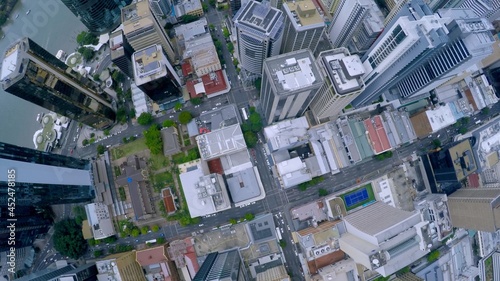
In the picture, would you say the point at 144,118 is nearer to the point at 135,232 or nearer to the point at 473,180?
the point at 135,232

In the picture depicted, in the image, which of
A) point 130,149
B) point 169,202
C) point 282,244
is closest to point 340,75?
point 282,244

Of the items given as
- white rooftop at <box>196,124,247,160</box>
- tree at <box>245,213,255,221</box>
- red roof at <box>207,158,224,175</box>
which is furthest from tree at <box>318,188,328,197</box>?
red roof at <box>207,158,224,175</box>

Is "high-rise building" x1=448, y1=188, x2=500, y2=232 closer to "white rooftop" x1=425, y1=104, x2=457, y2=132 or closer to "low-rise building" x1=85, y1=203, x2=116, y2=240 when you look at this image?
"white rooftop" x1=425, y1=104, x2=457, y2=132

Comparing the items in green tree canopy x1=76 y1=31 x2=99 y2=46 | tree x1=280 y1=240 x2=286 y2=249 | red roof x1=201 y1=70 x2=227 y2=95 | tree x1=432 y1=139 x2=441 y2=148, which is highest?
green tree canopy x1=76 y1=31 x2=99 y2=46

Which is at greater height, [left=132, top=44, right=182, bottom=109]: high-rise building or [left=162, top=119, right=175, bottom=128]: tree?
[left=132, top=44, right=182, bottom=109]: high-rise building

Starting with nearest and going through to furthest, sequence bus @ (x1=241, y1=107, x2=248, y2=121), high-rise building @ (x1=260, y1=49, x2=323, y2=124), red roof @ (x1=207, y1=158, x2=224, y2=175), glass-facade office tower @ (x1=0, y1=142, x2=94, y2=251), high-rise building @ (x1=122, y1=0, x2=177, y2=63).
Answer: glass-facade office tower @ (x1=0, y1=142, x2=94, y2=251), high-rise building @ (x1=260, y1=49, x2=323, y2=124), high-rise building @ (x1=122, y1=0, x2=177, y2=63), red roof @ (x1=207, y1=158, x2=224, y2=175), bus @ (x1=241, y1=107, x2=248, y2=121)

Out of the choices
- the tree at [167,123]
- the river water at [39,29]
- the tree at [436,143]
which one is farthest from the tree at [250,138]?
the river water at [39,29]
